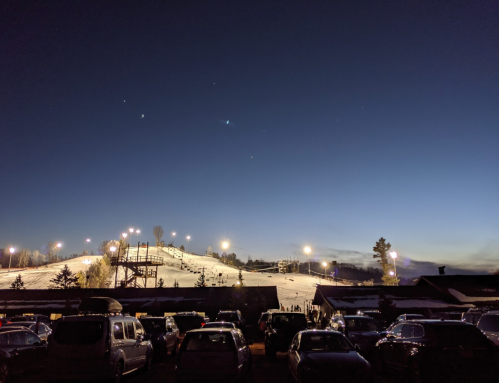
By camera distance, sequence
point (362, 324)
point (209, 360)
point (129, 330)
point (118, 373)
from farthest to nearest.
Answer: point (362, 324), point (129, 330), point (118, 373), point (209, 360)

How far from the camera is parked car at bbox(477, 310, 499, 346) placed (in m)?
12.4

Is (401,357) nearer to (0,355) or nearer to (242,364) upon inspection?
(242,364)

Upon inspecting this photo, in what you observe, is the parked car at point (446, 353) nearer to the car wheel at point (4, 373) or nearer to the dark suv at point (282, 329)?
the dark suv at point (282, 329)

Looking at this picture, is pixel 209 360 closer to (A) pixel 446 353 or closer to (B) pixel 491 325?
(A) pixel 446 353

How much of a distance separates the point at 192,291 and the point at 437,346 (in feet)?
135

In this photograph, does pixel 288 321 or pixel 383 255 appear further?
pixel 383 255

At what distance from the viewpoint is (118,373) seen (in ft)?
34.3

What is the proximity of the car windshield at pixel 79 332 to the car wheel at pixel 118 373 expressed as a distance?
3.40ft

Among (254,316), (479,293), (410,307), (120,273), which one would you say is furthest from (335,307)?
(120,273)

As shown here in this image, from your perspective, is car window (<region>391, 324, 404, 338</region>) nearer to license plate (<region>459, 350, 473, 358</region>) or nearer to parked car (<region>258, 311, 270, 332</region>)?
license plate (<region>459, 350, 473, 358</region>)

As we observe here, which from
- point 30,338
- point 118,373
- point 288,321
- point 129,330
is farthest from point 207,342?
point 288,321

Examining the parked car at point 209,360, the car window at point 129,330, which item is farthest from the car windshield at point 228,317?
the parked car at point 209,360

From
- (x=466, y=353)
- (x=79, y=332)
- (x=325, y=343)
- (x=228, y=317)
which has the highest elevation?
(x=79, y=332)

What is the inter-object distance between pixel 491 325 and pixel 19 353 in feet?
50.0
